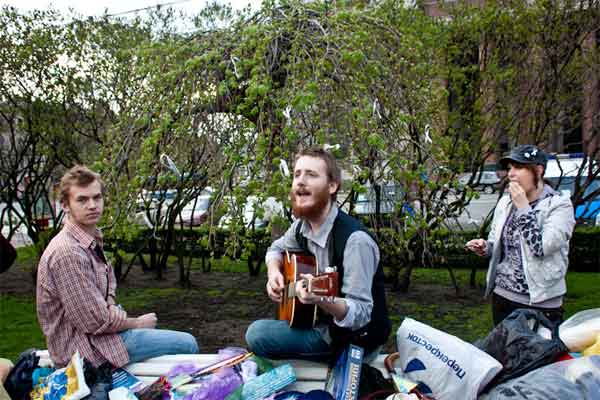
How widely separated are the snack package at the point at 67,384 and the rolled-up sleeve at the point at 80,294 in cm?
16

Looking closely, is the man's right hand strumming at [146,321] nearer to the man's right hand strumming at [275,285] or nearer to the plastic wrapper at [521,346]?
the man's right hand strumming at [275,285]

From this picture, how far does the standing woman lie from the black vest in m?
0.93

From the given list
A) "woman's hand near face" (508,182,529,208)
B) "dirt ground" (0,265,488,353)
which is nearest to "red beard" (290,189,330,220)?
"woman's hand near face" (508,182,529,208)

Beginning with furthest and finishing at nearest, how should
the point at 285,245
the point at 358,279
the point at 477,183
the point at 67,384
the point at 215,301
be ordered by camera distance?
the point at 477,183 → the point at 215,301 → the point at 285,245 → the point at 67,384 → the point at 358,279

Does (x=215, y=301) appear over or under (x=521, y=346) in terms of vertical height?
under

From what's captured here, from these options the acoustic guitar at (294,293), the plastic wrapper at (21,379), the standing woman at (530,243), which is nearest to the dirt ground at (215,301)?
the standing woman at (530,243)

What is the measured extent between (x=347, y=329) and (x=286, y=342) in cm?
33

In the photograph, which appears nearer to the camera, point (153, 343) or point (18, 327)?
point (153, 343)

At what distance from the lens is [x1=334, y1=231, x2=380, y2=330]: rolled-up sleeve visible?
2209 mm

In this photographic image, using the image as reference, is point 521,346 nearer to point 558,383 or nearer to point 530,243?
point 558,383

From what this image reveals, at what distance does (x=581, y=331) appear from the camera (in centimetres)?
246

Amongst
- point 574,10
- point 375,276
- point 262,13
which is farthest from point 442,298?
point 375,276

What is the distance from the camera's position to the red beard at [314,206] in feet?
8.15

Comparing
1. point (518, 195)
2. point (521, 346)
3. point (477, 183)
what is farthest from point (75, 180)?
point (477, 183)
